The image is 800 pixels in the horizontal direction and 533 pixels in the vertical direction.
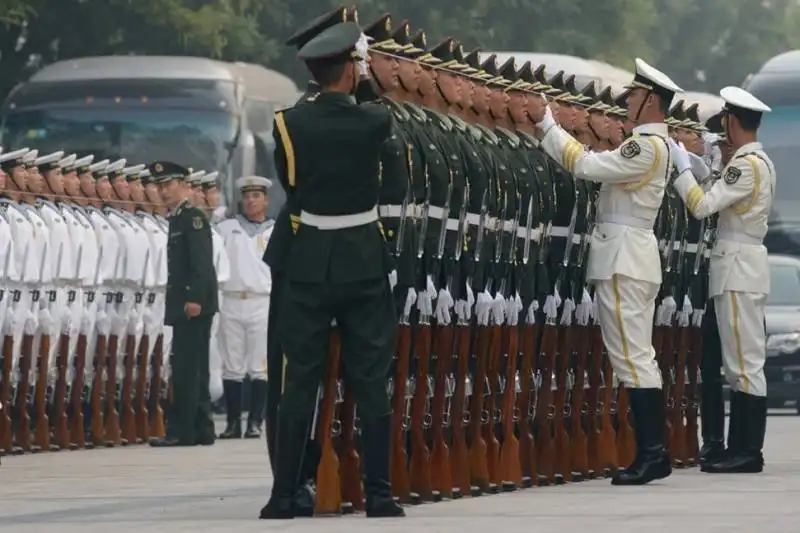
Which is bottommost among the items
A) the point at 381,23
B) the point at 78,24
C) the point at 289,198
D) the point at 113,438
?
the point at 113,438

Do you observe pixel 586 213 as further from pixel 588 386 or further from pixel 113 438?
pixel 113 438

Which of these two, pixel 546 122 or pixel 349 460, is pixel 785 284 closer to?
pixel 546 122

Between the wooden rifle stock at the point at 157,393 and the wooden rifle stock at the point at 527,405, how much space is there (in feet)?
25.8

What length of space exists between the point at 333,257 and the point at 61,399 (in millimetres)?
8902

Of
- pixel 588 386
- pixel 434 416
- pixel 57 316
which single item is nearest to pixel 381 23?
pixel 434 416

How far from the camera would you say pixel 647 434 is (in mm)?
14195

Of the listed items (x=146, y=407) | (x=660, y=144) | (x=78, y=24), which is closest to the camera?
(x=660, y=144)

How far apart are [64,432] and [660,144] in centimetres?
744

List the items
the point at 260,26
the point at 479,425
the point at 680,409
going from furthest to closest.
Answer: the point at 260,26, the point at 680,409, the point at 479,425

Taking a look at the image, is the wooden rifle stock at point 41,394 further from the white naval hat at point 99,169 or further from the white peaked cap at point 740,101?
the white peaked cap at point 740,101


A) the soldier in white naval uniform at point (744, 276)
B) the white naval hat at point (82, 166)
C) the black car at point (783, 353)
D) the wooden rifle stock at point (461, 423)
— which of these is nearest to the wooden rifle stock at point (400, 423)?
the wooden rifle stock at point (461, 423)

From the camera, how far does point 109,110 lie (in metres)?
30.2

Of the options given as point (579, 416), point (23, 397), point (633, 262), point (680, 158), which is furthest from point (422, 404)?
point (23, 397)

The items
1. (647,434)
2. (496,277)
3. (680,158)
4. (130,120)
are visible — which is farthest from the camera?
(130,120)
